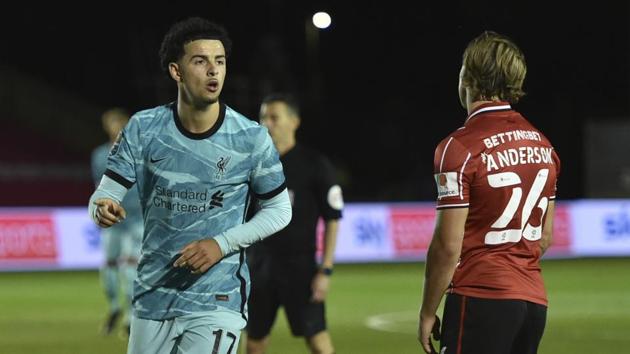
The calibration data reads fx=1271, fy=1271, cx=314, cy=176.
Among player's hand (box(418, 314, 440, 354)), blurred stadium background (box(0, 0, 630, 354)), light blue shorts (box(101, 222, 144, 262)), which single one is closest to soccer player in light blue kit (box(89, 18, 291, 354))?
player's hand (box(418, 314, 440, 354))

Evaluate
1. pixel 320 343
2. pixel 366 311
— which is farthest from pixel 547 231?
pixel 366 311

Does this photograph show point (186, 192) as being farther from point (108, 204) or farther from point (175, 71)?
point (175, 71)

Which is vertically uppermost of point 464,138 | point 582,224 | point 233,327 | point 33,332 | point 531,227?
point 464,138

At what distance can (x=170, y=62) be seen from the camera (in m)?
6.16

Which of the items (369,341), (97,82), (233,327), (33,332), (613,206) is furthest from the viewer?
(97,82)

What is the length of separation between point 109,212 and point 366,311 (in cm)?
1183

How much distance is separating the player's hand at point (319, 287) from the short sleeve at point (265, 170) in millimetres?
3454

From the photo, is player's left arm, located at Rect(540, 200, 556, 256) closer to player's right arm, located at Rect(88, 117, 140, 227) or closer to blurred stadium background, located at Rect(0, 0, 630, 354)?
player's right arm, located at Rect(88, 117, 140, 227)

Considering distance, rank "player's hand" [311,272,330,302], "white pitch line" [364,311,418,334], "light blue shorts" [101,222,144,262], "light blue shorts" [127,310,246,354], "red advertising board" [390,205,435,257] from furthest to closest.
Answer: "red advertising board" [390,205,435,257]
"white pitch line" [364,311,418,334]
"light blue shorts" [101,222,144,262]
"player's hand" [311,272,330,302]
"light blue shorts" [127,310,246,354]

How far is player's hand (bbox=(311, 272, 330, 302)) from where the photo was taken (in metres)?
9.56

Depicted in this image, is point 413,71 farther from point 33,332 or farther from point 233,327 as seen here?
point 233,327

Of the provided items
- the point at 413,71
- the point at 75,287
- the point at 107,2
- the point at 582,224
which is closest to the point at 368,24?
the point at 413,71

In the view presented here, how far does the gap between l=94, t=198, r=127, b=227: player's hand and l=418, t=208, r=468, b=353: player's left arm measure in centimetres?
142

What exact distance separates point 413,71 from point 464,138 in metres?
44.2
